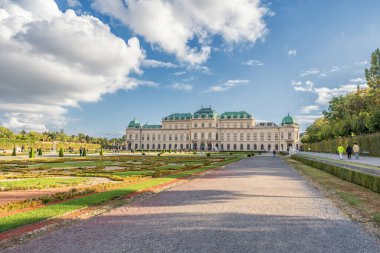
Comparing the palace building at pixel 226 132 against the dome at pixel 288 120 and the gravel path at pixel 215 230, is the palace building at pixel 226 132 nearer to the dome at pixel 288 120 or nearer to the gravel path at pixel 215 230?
the dome at pixel 288 120

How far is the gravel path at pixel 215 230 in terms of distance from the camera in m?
4.56

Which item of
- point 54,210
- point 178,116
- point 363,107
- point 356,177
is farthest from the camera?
point 178,116

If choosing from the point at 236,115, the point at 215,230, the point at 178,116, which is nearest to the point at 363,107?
the point at 215,230

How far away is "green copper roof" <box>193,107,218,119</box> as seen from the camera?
358ft

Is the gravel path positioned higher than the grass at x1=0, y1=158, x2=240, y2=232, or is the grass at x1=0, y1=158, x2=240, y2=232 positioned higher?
the grass at x1=0, y1=158, x2=240, y2=232

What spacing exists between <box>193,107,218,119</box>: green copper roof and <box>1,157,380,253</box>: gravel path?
101 meters

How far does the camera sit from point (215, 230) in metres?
5.38

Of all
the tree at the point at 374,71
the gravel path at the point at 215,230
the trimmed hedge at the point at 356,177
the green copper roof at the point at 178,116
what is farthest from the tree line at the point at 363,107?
the green copper roof at the point at 178,116

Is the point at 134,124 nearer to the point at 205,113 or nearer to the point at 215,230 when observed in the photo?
the point at 205,113

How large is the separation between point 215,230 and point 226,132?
10445 cm

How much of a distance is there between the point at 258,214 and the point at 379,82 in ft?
137

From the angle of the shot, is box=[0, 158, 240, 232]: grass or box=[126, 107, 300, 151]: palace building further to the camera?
box=[126, 107, 300, 151]: palace building

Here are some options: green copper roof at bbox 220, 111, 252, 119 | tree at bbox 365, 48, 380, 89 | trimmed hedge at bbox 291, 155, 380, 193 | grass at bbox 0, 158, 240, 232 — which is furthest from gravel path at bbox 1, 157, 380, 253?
green copper roof at bbox 220, 111, 252, 119

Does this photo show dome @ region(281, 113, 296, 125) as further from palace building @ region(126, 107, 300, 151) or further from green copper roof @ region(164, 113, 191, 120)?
green copper roof @ region(164, 113, 191, 120)
